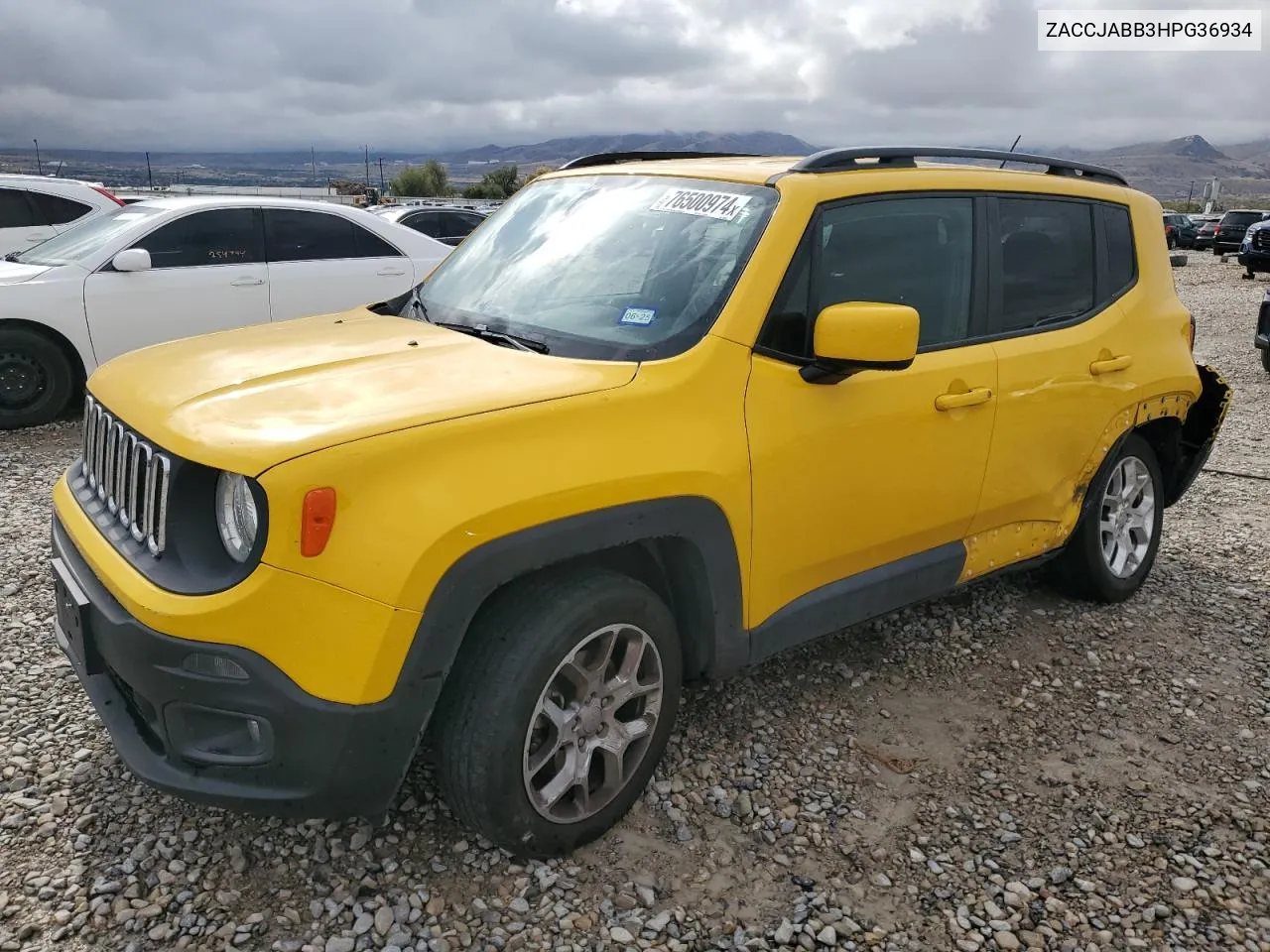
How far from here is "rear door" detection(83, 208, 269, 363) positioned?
6.94 metres

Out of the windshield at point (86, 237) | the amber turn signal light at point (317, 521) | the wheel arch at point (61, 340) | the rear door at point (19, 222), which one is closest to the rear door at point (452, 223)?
the rear door at point (19, 222)

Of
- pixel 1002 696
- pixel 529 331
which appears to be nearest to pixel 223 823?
pixel 529 331

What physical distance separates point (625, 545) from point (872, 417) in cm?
91

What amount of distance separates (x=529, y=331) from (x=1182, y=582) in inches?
140

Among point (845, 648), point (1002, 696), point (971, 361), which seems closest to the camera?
point (971, 361)

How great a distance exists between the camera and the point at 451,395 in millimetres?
2398

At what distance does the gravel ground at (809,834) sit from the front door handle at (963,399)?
111 centimetres

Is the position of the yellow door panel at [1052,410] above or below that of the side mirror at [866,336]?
below

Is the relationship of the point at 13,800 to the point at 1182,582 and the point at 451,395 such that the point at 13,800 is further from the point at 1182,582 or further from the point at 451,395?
the point at 1182,582

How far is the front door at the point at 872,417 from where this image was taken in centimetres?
282

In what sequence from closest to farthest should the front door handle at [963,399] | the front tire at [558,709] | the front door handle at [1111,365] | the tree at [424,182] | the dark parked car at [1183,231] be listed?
the front tire at [558,709], the front door handle at [963,399], the front door handle at [1111,365], the dark parked car at [1183,231], the tree at [424,182]

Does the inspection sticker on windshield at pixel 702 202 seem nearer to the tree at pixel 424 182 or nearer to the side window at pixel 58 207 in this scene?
the side window at pixel 58 207

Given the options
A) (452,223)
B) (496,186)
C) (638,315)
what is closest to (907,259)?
(638,315)

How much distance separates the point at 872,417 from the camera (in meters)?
3.02
